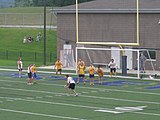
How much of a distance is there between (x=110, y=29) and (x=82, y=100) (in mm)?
18614

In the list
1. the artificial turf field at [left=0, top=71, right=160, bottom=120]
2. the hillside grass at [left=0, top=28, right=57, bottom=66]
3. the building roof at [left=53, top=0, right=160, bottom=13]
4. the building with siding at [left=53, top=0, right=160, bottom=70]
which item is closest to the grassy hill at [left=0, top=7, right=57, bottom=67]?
the hillside grass at [left=0, top=28, right=57, bottom=66]

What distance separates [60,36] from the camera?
4984cm

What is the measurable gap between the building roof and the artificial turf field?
7.58 meters

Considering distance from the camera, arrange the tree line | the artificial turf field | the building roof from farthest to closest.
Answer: the tree line
the building roof
the artificial turf field

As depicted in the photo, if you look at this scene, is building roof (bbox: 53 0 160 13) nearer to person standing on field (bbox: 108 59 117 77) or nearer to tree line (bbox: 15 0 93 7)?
person standing on field (bbox: 108 59 117 77)

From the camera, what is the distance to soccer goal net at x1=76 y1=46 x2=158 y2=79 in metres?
41.8

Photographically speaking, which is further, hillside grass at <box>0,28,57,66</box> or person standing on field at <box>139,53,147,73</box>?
hillside grass at <box>0,28,57,66</box>

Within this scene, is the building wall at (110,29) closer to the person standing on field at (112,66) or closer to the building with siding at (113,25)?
the building with siding at (113,25)

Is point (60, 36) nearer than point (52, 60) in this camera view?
Yes

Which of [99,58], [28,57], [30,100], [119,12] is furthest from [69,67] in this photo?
[30,100]

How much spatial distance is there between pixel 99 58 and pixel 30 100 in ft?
61.1

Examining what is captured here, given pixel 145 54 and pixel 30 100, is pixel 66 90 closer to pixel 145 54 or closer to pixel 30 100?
pixel 30 100

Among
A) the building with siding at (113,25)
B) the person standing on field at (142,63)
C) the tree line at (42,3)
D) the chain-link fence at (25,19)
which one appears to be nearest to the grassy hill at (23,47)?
the building with siding at (113,25)

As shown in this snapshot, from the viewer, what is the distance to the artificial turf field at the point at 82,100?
2402 cm
